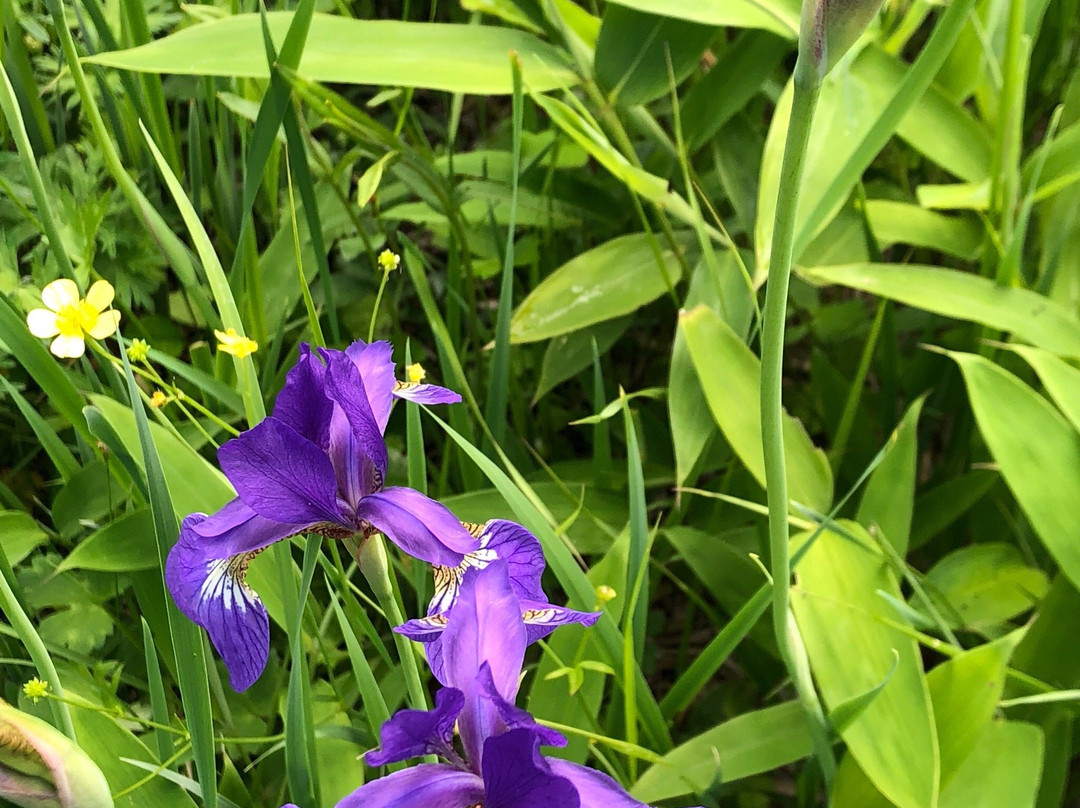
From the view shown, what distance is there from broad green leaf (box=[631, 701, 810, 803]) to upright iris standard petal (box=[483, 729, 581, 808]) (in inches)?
9.9

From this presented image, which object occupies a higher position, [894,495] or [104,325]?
[104,325]

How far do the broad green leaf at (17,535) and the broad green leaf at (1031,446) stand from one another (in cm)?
64

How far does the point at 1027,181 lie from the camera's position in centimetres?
78

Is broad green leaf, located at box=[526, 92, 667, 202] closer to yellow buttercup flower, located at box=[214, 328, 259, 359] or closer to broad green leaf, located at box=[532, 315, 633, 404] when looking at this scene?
broad green leaf, located at box=[532, 315, 633, 404]

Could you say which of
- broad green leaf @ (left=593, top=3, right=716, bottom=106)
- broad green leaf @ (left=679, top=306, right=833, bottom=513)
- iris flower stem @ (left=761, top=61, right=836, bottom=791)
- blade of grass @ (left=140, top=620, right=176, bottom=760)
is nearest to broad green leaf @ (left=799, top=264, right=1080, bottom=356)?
A: broad green leaf @ (left=679, top=306, right=833, bottom=513)

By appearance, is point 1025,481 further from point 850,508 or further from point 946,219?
point 946,219

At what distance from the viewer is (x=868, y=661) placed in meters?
0.57

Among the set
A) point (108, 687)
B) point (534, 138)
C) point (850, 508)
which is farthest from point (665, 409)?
point (108, 687)

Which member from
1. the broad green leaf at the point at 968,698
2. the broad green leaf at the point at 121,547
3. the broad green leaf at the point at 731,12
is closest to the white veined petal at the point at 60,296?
the broad green leaf at the point at 121,547

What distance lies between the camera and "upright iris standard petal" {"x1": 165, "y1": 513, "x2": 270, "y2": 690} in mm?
359

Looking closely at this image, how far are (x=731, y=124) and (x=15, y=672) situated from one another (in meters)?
0.77

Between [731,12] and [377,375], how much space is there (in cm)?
50

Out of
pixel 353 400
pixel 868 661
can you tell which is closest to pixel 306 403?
pixel 353 400

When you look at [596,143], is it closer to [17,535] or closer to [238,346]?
[238,346]
